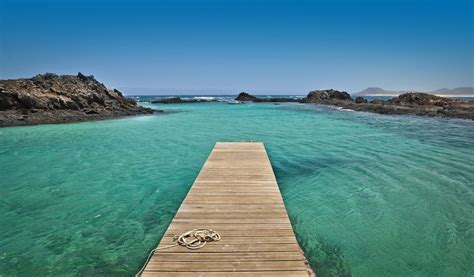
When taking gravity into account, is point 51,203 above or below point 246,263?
below

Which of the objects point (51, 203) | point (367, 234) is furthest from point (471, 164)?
point (51, 203)

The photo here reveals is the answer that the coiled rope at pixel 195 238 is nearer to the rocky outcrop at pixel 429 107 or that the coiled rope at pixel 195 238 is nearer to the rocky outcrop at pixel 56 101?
the rocky outcrop at pixel 56 101

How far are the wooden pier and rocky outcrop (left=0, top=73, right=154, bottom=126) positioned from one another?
2875cm

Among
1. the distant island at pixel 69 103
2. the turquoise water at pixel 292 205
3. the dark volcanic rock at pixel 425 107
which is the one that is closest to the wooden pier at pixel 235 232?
the turquoise water at pixel 292 205

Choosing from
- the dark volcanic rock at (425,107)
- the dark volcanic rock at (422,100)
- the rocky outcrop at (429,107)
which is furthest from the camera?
the dark volcanic rock at (422,100)

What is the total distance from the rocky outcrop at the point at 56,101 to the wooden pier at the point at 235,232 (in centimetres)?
2875

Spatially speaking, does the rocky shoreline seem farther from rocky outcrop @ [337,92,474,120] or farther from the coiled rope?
the coiled rope

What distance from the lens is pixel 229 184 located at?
8.16m

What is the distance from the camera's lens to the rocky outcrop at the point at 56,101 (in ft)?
99.2

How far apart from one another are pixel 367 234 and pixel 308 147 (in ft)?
33.8

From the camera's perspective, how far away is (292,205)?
8758 millimetres

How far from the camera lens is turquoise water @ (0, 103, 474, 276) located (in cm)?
591

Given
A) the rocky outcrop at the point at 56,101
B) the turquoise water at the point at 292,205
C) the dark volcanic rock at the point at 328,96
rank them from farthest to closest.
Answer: the dark volcanic rock at the point at 328,96 → the rocky outcrop at the point at 56,101 → the turquoise water at the point at 292,205

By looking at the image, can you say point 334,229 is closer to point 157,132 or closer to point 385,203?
point 385,203
